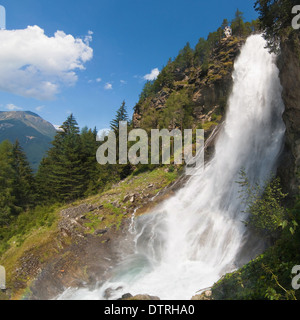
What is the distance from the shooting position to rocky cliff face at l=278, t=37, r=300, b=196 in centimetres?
1119

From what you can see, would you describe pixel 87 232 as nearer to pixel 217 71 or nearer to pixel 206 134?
pixel 206 134

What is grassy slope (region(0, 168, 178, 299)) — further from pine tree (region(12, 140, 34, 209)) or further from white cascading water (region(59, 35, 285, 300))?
pine tree (region(12, 140, 34, 209))

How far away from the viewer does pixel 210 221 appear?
1577 cm

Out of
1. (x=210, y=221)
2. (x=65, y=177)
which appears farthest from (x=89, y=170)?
(x=210, y=221)

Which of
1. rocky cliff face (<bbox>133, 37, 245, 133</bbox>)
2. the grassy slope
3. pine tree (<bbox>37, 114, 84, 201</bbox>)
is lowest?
the grassy slope

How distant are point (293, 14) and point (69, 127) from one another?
42847mm

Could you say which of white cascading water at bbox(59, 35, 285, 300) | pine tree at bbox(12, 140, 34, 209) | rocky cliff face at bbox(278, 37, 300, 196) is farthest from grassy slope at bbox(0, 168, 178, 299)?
rocky cliff face at bbox(278, 37, 300, 196)

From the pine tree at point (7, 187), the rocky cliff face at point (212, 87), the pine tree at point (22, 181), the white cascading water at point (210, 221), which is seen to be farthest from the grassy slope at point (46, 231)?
the rocky cliff face at point (212, 87)

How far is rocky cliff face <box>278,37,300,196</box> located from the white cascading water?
88.6 inches

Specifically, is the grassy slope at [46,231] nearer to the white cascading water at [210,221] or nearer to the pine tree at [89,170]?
the white cascading water at [210,221]

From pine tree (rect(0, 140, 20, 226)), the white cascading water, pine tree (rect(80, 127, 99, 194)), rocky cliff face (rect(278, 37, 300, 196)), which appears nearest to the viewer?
rocky cliff face (rect(278, 37, 300, 196))

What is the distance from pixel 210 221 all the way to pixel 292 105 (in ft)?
33.5
